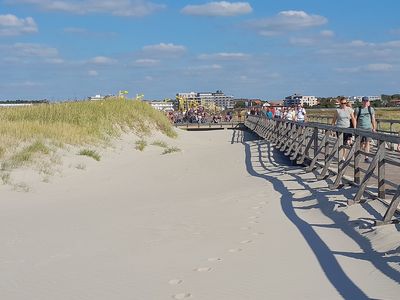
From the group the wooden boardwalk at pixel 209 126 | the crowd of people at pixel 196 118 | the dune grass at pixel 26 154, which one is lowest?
the wooden boardwalk at pixel 209 126

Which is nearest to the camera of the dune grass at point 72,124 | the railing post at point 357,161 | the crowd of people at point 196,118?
the railing post at point 357,161

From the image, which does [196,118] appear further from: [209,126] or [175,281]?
[175,281]

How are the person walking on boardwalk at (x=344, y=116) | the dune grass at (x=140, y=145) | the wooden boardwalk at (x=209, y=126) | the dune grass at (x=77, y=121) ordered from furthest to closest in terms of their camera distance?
the wooden boardwalk at (x=209, y=126), the dune grass at (x=140, y=145), the dune grass at (x=77, y=121), the person walking on boardwalk at (x=344, y=116)

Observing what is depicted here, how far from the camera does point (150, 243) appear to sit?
24.5ft

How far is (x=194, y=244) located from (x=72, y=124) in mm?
15957

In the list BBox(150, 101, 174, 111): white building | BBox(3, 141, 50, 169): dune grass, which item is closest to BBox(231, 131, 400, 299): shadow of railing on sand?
BBox(3, 141, 50, 169): dune grass

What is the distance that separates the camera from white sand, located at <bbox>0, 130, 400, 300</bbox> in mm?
5488

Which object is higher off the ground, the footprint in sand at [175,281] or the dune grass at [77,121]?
the dune grass at [77,121]

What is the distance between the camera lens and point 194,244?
7.31m

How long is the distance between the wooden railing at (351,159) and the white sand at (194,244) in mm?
326

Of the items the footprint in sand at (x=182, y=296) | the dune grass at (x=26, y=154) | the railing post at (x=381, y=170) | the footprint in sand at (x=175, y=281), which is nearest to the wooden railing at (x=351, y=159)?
the railing post at (x=381, y=170)

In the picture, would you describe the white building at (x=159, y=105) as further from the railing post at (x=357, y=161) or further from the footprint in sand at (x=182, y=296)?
the footprint in sand at (x=182, y=296)

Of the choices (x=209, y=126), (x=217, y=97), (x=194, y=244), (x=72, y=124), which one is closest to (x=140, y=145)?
(x=72, y=124)

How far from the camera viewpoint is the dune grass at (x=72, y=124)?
55.2ft
